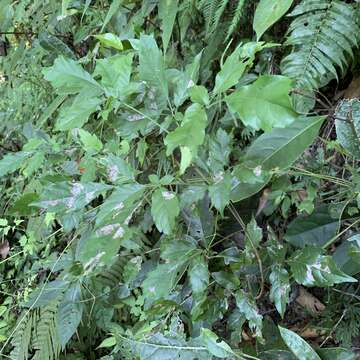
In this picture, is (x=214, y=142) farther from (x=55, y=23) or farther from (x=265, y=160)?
(x=55, y=23)

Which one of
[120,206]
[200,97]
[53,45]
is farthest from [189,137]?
[53,45]

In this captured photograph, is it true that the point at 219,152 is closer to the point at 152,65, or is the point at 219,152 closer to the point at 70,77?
the point at 152,65

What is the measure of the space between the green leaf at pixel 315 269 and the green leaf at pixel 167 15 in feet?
2.49

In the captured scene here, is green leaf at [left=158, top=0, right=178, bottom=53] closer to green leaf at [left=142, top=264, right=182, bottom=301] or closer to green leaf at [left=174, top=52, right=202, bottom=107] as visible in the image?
green leaf at [left=174, top=52, right=202, bottom=107]

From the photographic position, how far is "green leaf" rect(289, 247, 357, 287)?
88cm

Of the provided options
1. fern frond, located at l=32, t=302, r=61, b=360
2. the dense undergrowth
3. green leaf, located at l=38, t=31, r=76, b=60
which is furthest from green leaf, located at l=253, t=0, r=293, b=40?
fern frond, located at l=32, t=302, r=61, b=360

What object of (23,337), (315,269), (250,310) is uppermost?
(315,269)

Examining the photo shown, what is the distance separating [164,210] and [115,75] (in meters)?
0.26

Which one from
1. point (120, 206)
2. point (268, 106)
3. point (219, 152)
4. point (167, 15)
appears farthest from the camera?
point (167, 15)

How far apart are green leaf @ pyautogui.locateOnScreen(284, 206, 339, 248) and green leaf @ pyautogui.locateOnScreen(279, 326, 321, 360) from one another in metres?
0.28

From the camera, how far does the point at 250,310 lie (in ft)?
3.29

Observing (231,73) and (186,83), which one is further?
(186,83)

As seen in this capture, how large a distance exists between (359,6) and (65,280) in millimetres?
1059

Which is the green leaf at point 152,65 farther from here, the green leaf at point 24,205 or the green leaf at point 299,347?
the green leaf at point 299,347
